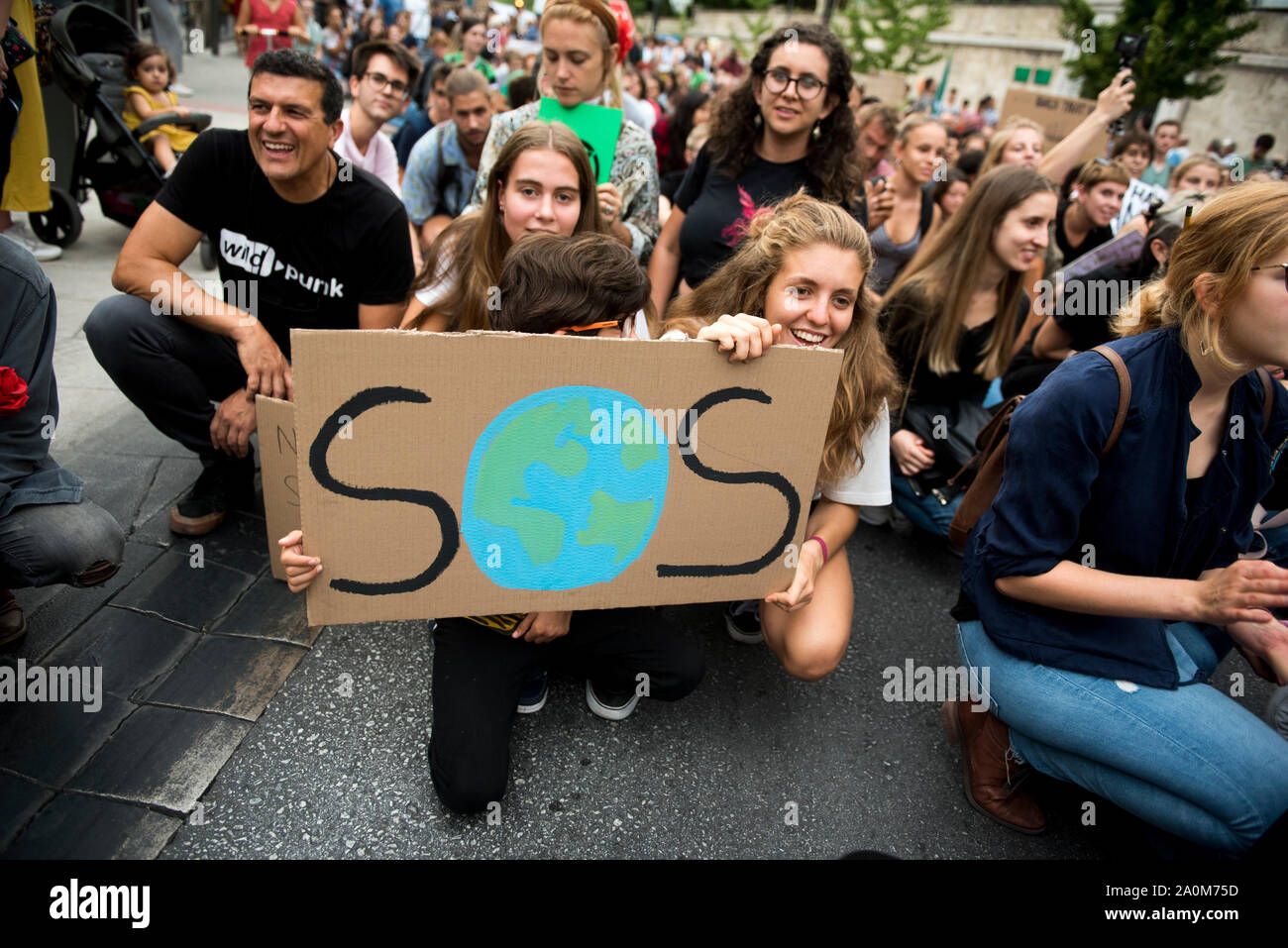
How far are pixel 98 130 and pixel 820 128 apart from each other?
175 inches

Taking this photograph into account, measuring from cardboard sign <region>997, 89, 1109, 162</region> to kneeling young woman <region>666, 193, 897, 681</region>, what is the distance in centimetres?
565

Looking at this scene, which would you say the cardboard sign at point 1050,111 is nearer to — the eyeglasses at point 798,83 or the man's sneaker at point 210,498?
the eyeglasses at point 798,83

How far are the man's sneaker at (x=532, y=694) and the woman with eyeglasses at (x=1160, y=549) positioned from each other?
4.13 feet

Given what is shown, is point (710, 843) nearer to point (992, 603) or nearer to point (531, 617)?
point (531, 617)

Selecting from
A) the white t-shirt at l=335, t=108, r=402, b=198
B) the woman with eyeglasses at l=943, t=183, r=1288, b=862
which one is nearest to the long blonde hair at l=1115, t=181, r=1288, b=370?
the woman with eyeglasses at l=943, t=183, r=1288, b=862

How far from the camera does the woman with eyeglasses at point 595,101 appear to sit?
9.96ft

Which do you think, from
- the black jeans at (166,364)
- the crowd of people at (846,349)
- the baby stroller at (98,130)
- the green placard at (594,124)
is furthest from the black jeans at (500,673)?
the baby stroller at (98,130)

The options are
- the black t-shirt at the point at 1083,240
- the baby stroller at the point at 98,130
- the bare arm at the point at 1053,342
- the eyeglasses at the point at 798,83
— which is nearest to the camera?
the eyeglasses at the point at 798,83

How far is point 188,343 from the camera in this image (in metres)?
2.65

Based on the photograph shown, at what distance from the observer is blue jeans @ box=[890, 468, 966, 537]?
10.3 ft

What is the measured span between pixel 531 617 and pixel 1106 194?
15.3 ft

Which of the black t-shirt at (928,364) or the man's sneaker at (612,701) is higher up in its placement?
the black t-shirt at (928,364)

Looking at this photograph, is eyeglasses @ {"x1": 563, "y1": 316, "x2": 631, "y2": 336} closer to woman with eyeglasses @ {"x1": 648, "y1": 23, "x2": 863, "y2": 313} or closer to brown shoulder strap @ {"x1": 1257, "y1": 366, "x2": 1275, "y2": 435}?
woman with eyeglasses @ {"x1": 648, "y1": 23, "x2": 863, "y2": 313}

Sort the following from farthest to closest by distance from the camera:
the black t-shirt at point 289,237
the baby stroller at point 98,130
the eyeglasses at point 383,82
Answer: the baby stroller at point 98,130
the eyeglasses at point 383,82
the black t-shirt at point 289,237
